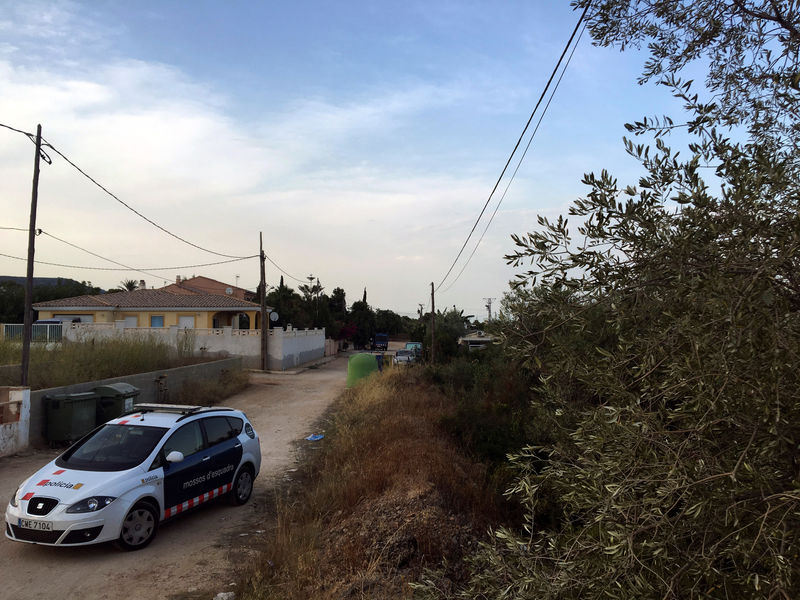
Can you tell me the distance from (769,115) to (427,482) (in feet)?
18.5

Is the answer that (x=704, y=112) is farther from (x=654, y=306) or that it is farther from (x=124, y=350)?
(x=124, y=350)

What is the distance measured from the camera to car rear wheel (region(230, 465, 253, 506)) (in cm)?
899

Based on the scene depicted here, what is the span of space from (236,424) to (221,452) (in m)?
0.80

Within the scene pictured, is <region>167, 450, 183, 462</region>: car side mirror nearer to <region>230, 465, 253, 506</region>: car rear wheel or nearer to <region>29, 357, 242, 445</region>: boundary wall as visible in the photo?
<region>230, 465, 253, 506</region>: car rear wheel

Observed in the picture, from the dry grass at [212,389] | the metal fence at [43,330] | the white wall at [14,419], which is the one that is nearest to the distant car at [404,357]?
the dry grass at [212,389]

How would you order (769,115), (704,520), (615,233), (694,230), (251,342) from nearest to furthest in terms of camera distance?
1. (704,520)
2. (694,230)
3. (615,233)
4. (769,115)
5. (251,342)

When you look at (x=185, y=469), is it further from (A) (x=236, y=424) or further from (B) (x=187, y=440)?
(A) (x=236, y=424)

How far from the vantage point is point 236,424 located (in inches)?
372

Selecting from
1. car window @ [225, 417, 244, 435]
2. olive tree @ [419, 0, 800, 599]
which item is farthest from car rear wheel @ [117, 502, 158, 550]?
olive tree @ [419, 0, 800, 599]

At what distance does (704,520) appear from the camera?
2402 millimetres

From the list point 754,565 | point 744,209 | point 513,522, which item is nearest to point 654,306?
point 744,209

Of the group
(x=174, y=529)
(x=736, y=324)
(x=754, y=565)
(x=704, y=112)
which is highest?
(x=704, y=112)

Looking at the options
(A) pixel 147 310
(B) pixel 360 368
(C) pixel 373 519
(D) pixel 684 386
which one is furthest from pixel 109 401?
(A) pixel 147 310

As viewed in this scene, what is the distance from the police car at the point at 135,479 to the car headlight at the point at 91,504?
10mm
